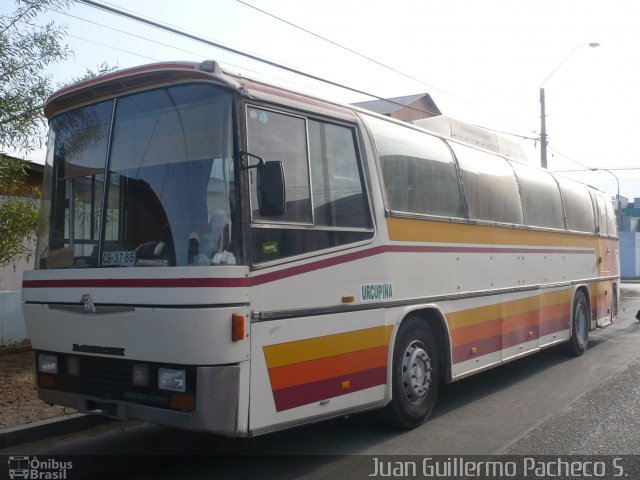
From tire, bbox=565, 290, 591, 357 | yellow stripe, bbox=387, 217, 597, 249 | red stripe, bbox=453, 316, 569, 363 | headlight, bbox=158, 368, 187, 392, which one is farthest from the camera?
tire, bbox=565, 290, 591, 357

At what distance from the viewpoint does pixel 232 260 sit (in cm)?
515

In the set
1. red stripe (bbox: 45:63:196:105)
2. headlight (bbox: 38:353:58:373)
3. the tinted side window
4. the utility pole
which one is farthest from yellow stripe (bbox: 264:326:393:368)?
the utility pole

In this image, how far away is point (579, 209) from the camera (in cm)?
1295

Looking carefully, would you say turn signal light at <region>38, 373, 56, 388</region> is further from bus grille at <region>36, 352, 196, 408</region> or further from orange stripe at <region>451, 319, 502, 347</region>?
orange stripe at <region>451, 319, 502, 347</region>

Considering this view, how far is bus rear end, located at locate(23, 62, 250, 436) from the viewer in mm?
5070

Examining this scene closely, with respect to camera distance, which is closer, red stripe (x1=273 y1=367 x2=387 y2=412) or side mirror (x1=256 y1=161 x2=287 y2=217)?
side mirror (x1=256 y1=161 x2=287 y2=217)

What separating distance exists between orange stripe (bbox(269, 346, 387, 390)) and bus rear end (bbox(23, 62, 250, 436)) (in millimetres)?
399

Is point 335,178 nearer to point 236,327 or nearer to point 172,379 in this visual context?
point 236,327

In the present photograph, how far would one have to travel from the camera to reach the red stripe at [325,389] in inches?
217

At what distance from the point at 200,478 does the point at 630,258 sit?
208 feet

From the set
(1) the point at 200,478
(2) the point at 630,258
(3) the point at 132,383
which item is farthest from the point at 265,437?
(2) the point at 630,258

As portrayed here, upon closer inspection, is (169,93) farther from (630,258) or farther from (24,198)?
(630,258)

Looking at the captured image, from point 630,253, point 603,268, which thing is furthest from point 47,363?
point 630,253

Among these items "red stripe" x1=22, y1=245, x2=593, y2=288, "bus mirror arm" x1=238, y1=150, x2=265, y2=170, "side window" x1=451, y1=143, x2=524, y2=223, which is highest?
"side window" x1=451, y1=143, x2=524, y2=223
